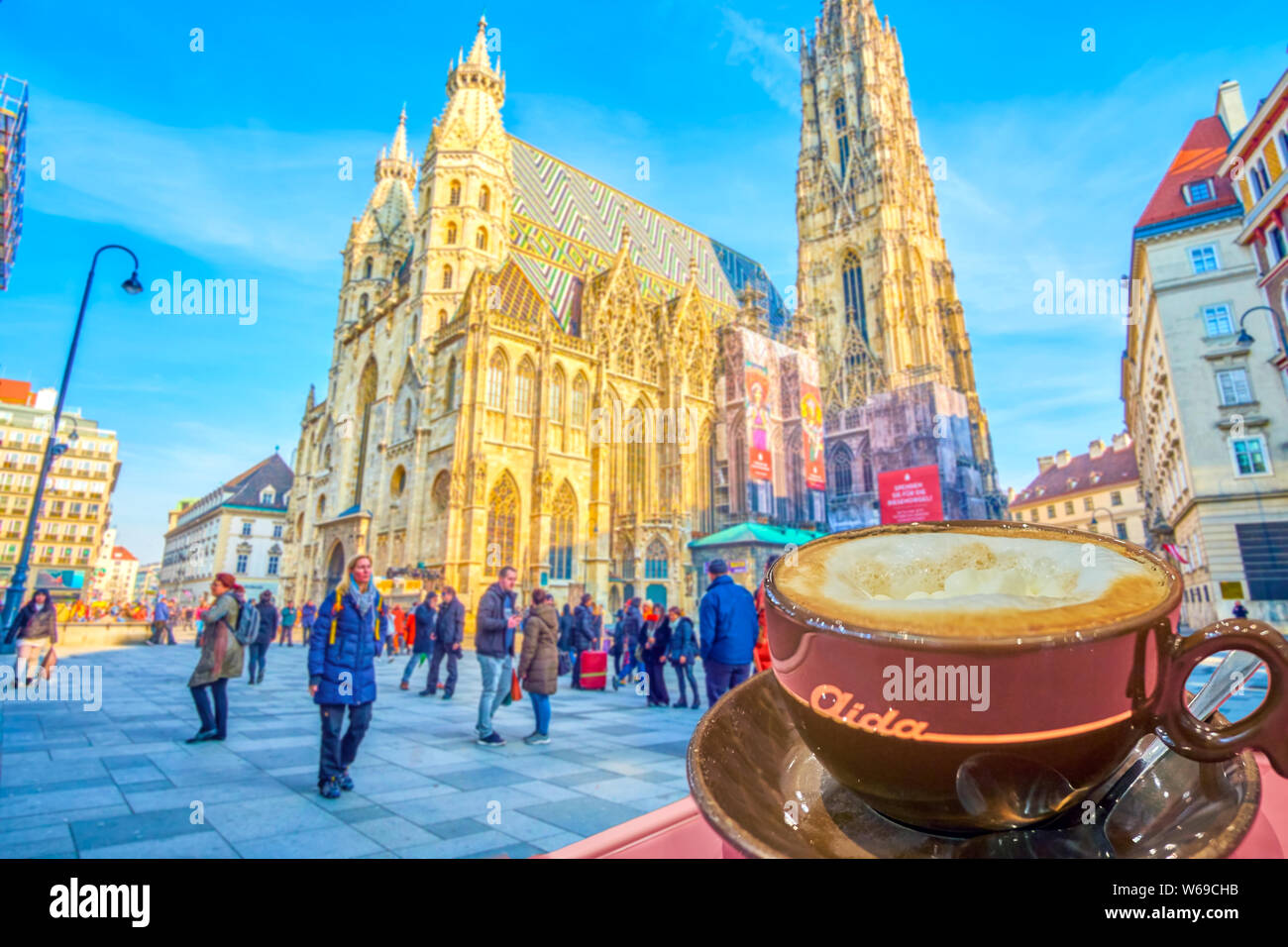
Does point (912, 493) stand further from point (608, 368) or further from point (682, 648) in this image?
point (682, 648)

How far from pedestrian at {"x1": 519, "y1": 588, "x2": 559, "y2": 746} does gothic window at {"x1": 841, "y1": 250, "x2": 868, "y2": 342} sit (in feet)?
121

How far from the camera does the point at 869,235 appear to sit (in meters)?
39.1

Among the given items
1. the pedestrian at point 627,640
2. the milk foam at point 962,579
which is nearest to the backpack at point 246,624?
the pedestrian at point 627,640

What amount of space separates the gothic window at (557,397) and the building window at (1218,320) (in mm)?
22174

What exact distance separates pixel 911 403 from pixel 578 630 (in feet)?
96.4

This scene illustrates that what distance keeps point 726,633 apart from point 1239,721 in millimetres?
5655

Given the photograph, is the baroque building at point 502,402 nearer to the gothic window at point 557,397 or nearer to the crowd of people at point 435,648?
the gothic window at point 557,397

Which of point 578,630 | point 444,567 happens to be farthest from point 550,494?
point 578,630

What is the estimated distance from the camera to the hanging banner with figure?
102 ft

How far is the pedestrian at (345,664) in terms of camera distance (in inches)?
185

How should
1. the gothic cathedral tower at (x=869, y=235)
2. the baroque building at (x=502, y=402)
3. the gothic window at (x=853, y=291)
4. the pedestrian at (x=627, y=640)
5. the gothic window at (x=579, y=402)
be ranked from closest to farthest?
the pedestrian at (x=627, y=640) < the baroque building at (x=502, y=402) < the gothic window at (x=579, y=402) < the gothic cathedral tower at (x=869, y=235) < the gothic window at (x=853, y=291)

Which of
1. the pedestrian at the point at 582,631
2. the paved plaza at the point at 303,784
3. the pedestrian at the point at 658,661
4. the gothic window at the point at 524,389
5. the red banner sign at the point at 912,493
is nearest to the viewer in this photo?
the paved plaza at the point at 303,784
